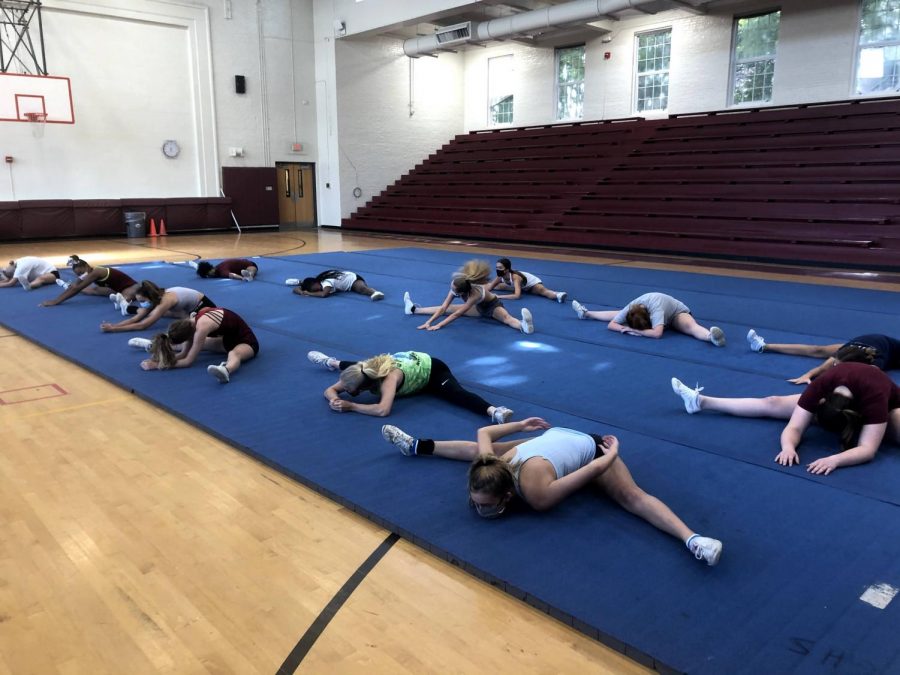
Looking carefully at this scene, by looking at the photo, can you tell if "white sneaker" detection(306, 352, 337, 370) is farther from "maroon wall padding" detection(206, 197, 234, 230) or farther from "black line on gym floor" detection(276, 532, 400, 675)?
"maroon wall padding" detection(206, 197, 234, 230)

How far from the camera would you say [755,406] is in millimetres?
4750

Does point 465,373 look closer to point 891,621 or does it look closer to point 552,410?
point 552,410

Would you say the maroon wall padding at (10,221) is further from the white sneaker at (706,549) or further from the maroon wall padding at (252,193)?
the white sneaker at (706,549)

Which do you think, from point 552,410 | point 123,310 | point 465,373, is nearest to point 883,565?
point 552,410

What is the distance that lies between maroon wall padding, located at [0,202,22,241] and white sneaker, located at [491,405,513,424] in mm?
17151

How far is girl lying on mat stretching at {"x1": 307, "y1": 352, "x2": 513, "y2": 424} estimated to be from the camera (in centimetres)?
484

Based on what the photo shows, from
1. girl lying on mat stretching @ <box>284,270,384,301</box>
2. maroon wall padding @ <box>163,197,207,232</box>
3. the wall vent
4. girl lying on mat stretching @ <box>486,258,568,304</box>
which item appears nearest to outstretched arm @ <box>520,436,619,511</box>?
girl lying on mat stretching @ <box>486,258,568,304</box>

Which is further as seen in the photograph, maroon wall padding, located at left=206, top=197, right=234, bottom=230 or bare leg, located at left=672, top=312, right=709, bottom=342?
maroon wall padding, located at left=206, top=197, right=234, bottom=230

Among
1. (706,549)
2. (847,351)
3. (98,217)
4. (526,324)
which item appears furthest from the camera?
(98,217)

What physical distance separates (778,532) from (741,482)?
1.82 feet

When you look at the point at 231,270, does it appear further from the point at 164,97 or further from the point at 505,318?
the point at 164,97

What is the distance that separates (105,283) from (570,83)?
1675cm

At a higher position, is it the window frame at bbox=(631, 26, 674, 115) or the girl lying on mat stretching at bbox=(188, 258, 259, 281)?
the window frame at bbox=(631, 26, 674, 115)

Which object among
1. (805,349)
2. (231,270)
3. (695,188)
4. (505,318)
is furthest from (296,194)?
(805,349)
